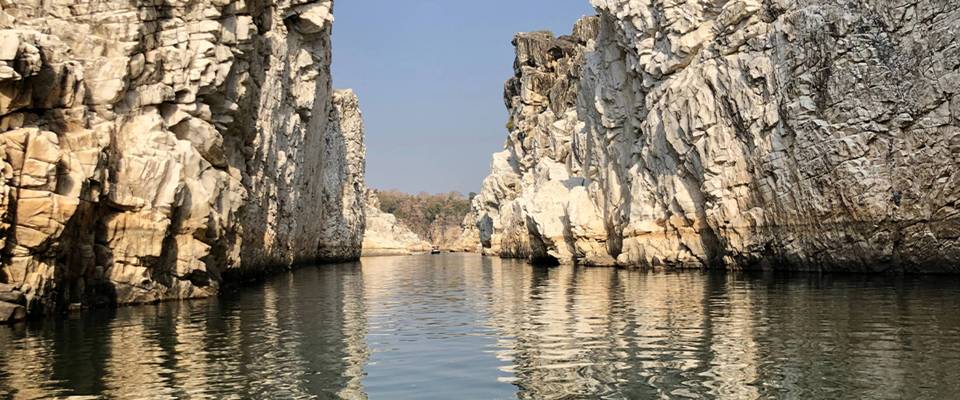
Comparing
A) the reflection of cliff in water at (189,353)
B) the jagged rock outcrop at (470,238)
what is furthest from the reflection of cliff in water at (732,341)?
the jagged rock outcrop at (470,238)

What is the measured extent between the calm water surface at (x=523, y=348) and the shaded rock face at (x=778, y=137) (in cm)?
454

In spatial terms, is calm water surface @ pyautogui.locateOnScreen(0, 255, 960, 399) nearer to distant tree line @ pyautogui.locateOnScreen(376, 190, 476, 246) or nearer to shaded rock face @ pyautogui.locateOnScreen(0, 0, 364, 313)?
shaded rock face @ pyautogui.locateOnScreen(0, 0, 364, 313)

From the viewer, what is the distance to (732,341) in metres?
16.6

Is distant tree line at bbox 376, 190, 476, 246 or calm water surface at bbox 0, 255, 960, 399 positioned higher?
distant tree line at bbox 376, 190, 476, 246

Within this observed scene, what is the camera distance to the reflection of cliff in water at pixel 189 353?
42.8 ft

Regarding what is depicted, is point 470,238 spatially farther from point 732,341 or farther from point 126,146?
point 732,341

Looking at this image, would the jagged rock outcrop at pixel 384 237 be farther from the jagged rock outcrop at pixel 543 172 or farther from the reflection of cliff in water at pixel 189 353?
the reflection of cliff in water at pixel 189 353

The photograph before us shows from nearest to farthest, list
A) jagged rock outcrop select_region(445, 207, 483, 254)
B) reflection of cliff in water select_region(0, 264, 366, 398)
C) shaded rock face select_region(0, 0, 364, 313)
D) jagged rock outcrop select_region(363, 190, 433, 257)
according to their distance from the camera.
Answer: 1. reflection of cliff in water select_region(0, 264, 366, 398)
2. shaded rock face select_region(0, 0, 364, 313)
3. jagged rock outcrop select_region(363, 190, 433, 257)
4. jagged rock outcrop select_region(445, 207, 483, 254)

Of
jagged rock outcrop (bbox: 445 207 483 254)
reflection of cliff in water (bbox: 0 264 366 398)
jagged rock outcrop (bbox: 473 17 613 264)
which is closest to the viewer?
reflection of cliff in water (bbox: 0 264 366 398)

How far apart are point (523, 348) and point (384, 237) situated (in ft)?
379

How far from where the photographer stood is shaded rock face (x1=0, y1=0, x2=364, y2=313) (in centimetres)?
2081

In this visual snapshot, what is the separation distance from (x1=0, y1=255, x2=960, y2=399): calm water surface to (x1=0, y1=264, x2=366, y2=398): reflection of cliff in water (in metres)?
0.05

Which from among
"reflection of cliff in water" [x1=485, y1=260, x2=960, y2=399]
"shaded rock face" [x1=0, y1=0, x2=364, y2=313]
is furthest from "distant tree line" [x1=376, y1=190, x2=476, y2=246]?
"reflection of cliff in water" [x1=485, y1=260, x2=960, y2=399]

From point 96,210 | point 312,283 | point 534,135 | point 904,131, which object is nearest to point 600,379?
point 96,210
